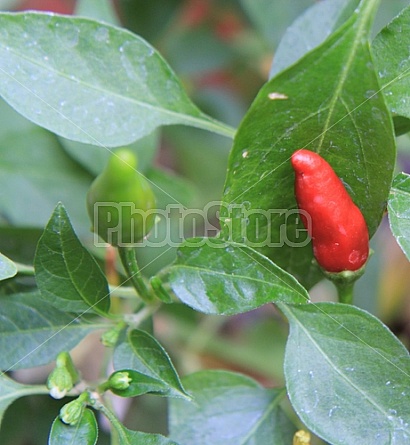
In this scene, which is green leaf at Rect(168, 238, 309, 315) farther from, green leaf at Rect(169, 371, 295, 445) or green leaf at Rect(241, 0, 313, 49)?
green leaf at Rect(241, 0, 313, 49)

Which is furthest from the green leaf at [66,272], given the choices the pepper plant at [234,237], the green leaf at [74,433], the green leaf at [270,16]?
the green leaf at [270,16]

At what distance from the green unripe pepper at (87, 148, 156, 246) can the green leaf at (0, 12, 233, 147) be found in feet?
0.40

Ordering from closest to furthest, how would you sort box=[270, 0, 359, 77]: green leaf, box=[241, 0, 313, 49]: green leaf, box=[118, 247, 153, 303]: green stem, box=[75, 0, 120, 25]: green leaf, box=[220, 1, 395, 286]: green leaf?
box=[220, 1, 395, 286]: green leaf < box=[118, 247, 153, 303]: green stem < box=[270, 0, 359, 77]: green leaf < box=[75, 0, 120, 25]: green leaf < box=[241, 0, 313, 49]: green leaf

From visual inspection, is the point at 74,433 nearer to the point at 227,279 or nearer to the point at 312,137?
the point at 227,279

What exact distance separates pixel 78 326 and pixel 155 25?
764 millimetres

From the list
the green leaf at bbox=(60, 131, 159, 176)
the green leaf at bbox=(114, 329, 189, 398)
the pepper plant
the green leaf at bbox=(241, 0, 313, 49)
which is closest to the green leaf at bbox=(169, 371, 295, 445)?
the pepper plant

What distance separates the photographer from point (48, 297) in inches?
24.7

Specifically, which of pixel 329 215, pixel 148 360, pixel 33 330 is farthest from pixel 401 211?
pixel 33 330

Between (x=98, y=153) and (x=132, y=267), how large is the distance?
338 millimetres

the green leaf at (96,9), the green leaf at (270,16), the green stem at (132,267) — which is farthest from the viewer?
the green leaf at (270,16)

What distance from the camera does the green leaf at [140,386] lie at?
58 cm

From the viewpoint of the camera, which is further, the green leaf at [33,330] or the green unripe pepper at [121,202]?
the green leaf at [33,330]

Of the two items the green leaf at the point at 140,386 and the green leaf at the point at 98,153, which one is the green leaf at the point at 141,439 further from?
the green leaf at the point at 98,153

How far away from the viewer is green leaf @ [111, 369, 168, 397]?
0.58 m
